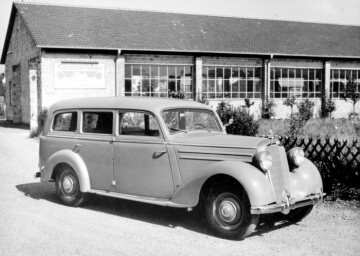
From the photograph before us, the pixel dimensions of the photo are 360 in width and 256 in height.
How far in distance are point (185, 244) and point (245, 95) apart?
22.9m

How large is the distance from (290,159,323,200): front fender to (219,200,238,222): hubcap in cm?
80

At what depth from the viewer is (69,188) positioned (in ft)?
21.8

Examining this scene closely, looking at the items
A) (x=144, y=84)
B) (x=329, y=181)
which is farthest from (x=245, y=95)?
(x=329, y=181)

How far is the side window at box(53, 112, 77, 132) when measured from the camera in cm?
681

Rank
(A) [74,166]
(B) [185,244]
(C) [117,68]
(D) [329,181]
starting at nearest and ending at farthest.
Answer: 1. (B) [185,244]
2. (A) [74,166]
3. (D) [329,181]
4. (C) [117,68]

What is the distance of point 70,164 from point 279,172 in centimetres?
300

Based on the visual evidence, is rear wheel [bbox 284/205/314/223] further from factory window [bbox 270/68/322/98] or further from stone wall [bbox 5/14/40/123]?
factory window [bbox 270/68/322/98]

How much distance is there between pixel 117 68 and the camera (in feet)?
78.6

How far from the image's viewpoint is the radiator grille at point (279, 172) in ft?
17.0

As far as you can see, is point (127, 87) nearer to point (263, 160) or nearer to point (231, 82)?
point (231, 82)

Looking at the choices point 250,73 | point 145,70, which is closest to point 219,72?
point 250,73

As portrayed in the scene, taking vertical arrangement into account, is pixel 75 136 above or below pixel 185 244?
above

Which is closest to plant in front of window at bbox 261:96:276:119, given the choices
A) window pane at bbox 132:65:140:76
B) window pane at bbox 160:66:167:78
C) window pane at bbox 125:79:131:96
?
window pane at bbox 160:66:167:78

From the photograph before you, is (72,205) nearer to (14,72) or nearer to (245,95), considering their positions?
(245,95)
